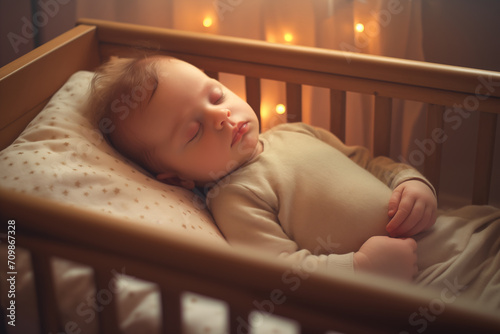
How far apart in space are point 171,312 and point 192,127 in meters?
0.47

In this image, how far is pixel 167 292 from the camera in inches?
27.5

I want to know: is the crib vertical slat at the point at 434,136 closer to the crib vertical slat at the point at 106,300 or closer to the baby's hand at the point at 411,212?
the baby's hand at the point at 411,212

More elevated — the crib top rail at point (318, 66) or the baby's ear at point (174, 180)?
the crib top rail at point (318, 66)

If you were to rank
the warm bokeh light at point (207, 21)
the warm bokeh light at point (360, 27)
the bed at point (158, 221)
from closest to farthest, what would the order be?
the bed at point (158, 221)
the warm bokeh light at point (360, 27)
the warm bokeh light at point (207, 21)

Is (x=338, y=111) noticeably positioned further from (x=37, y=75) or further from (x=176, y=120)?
(x=37, y=75)

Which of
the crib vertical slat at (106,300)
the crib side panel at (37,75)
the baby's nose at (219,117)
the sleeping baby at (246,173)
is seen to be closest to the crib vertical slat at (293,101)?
the sleeping baby at (246,173)

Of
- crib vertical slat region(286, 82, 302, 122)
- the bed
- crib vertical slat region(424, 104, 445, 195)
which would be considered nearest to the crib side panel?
the bed

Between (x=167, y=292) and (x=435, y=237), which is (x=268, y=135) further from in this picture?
(x=167, y=292)

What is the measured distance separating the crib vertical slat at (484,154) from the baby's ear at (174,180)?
64 cm

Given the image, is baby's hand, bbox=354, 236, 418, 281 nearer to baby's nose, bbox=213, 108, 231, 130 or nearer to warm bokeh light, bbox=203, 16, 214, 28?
baby's nose, bbox=213, 108, 231, 130

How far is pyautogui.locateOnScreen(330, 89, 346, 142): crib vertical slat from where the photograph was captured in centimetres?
129

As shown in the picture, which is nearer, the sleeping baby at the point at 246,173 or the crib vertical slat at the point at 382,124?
the sleeping baby at the point at 246,173

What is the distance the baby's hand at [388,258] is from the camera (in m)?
0.98

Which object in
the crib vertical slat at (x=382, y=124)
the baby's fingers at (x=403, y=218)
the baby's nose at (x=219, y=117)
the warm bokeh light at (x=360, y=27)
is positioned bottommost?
the baby's fingers at (x=403, y=218)
